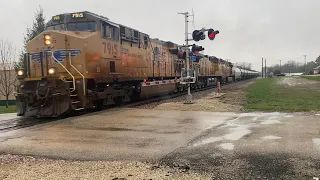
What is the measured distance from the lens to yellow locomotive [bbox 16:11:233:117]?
1134 centimetres

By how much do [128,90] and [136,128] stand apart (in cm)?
765

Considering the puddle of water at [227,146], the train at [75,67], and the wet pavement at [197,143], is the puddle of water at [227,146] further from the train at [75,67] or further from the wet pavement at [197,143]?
the train at [75,67]

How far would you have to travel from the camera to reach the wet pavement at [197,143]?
16.6 feet

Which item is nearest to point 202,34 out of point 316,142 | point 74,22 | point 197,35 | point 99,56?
point 197,35

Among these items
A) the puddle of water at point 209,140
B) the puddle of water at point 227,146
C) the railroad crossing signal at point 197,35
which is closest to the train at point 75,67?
the railroad crossing signal at point 197,35

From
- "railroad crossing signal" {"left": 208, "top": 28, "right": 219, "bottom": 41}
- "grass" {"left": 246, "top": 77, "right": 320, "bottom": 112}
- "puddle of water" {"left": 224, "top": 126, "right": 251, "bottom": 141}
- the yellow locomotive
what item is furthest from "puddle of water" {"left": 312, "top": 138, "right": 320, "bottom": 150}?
"railroad crossing signal" {"left": 208, "top": 28, "right": 219, "bottom": 41}

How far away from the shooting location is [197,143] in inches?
261

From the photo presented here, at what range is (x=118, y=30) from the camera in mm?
14250

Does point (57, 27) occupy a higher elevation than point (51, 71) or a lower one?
higher

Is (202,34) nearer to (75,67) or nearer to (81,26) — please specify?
(81,26)

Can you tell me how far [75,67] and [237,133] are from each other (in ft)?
23.3

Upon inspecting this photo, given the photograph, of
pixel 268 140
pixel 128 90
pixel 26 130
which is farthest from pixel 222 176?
pixel 128 90

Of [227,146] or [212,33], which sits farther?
[212,33]

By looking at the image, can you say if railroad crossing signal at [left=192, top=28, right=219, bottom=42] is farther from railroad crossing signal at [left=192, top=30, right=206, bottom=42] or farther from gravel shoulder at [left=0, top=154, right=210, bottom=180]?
gravel shoulder at [left=0, top=154, right=210, bottom=180]
